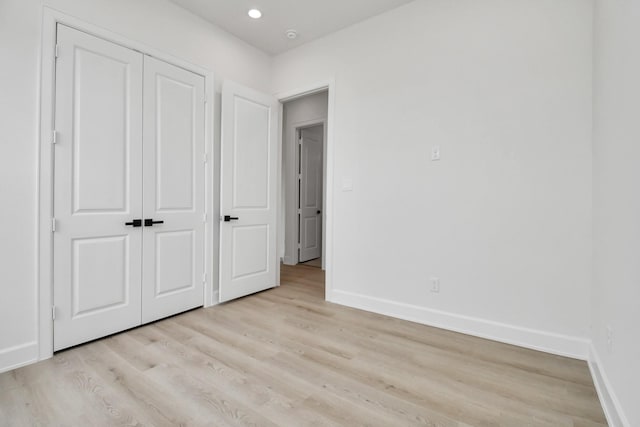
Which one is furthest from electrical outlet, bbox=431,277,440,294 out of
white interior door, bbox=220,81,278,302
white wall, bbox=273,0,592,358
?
white interior door, bbox=220,81,278,302

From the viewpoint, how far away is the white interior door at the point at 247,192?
3178mm

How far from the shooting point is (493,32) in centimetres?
238

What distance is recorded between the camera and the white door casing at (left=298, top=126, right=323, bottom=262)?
547 centimetres

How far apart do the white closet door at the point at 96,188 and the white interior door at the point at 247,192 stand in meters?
0.83

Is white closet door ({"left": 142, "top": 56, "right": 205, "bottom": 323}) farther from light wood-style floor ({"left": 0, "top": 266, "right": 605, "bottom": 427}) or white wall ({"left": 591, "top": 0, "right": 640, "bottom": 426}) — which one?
white wall ({"left": 591, "top": 0, "right": 640, "bottom": 426})

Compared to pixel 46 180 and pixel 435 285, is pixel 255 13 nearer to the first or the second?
pixel 46 180

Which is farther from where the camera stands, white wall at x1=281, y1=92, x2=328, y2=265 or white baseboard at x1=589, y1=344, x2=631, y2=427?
white wall at x1=281, y1=92, x2=328, y2=265

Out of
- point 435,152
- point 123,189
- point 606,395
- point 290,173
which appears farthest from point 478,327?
point 290,173

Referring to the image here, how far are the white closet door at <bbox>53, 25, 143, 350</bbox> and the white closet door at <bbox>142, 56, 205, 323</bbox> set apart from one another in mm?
97

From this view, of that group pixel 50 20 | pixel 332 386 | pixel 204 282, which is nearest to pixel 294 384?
pixel 332 386

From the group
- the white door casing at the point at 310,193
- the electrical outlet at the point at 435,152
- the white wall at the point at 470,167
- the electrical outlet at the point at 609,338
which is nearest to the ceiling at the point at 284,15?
the white wall at the point at 470,167

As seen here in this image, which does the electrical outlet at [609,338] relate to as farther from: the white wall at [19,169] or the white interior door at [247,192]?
the white wall at [19,169]

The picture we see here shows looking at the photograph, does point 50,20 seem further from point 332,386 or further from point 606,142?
point 606,142

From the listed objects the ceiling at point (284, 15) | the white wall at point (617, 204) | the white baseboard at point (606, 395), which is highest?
the ceiling at point (284, 15)
